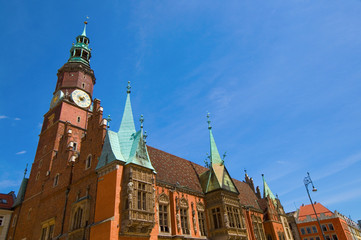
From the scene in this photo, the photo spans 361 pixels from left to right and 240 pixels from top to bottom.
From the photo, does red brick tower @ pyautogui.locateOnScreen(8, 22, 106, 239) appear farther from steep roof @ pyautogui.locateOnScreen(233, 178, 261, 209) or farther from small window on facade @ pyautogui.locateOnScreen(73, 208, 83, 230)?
steep roof @ pyautogui.locateOnScreen(233, 178, 261, 209)

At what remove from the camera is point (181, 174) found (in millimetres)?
27719

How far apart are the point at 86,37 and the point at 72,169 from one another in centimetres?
2521

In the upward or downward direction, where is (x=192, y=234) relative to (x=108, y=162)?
downward

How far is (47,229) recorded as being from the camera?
22969 mm

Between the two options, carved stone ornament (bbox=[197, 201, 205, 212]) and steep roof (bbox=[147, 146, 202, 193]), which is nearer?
steep roof (bbox=[147, 146, 202, 193])

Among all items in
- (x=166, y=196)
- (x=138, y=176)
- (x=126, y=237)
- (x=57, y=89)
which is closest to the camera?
(x=126, y=237)

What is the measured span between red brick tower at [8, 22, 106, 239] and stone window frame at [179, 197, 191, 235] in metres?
8.15

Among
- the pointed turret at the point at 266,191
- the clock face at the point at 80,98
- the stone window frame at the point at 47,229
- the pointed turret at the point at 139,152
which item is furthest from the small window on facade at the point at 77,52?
the pointed turret at the point at 266,191

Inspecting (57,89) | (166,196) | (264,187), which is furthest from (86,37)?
(264,187)

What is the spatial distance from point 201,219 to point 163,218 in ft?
17.3

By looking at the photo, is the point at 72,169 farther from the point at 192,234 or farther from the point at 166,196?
the point at 192,234

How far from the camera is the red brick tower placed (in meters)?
21.9

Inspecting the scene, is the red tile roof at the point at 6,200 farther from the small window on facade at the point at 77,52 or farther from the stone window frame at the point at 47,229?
the small window on facade at the point at 77,52

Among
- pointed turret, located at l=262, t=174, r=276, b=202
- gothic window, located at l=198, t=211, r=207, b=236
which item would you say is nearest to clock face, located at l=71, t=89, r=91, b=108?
gothic window, located at l=198, t=211, r=207, b=236
